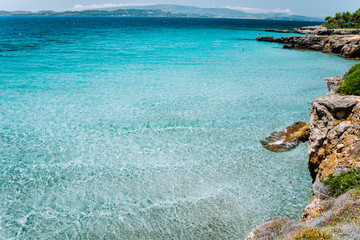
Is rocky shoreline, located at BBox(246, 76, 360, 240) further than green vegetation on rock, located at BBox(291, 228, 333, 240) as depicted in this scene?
Yes

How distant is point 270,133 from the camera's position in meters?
15.8

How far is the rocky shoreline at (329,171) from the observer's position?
5.56 m

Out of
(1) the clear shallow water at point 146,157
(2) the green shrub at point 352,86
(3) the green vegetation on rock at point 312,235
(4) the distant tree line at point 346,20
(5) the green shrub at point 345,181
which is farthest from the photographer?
(4) the distant tree line at point 346,20

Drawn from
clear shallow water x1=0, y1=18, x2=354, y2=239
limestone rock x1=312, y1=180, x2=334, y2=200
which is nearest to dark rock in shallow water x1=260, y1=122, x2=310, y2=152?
clear shallow water x1=0, y1=18, x2=354, y2=239

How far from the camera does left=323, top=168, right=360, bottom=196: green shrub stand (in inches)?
293

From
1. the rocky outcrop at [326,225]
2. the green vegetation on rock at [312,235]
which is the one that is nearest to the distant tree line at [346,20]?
the rocky outcrop at [326,225]

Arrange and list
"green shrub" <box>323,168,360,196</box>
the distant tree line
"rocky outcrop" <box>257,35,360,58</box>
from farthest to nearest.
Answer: the distant tree line → "rocky outcrop" <box>257,35,360,58</box> → "green shrub" <box>323,168,360,196</box>

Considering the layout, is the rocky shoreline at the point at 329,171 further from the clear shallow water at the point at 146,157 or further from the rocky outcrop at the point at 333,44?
the rocky outcrop at the point at 333,44

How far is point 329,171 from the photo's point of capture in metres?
9.08

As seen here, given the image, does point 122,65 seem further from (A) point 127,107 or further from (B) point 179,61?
(A) point 127,107

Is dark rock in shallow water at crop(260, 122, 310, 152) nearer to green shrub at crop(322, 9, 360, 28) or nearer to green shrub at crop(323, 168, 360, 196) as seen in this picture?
green shrub at crop(323, 168, 360, 196)

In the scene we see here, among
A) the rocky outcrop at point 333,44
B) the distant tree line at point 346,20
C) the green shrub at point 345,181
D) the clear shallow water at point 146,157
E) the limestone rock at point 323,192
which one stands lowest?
the clear shallow water at point 146,157

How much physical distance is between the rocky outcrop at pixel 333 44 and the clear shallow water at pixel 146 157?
23.7m

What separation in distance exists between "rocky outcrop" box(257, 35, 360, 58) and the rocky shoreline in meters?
42.0
